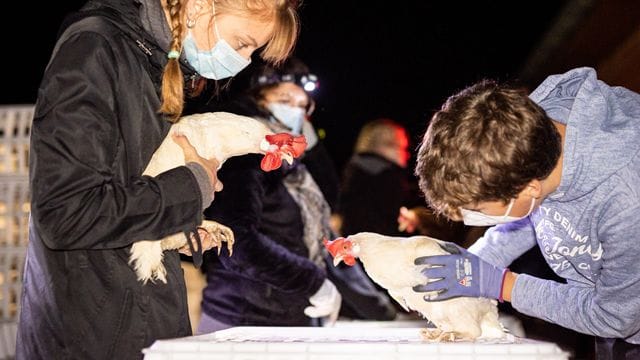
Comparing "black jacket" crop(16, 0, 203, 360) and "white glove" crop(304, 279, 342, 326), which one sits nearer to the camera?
"black jacket" crop(16, 0, 203, 360)

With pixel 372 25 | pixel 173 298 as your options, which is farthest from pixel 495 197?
pixel 372 25

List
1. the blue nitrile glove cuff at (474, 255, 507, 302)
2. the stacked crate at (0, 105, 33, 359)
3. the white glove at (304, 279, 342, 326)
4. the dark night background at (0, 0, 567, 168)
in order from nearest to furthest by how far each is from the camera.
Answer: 1. the blue nitrile glove cuff at (474, 255, 507, 302)
2. the white glove at (304, 279, 342, 326)
3. the stacked crate at (0, 105, 33, 359)
4. the dark night background at (0, 0, 567, 168)

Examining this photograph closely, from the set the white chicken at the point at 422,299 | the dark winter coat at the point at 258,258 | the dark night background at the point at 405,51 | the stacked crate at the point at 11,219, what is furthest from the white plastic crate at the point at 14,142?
the dark night background at the point at 405,51

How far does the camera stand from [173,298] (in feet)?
3.97

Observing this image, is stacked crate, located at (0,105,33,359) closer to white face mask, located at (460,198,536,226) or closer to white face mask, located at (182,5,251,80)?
white face mask, located at (182,5,251,80)

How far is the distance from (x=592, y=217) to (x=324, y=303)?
109 cm

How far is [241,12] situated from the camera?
1.33m

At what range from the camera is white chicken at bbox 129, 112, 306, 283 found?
3.85ft

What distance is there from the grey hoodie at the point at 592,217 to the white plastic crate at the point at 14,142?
1976 millimetres

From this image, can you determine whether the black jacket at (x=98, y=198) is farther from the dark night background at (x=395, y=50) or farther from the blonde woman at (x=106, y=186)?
the dark night background at (x=395, y=50)

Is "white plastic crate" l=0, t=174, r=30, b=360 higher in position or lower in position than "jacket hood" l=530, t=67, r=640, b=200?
A: lower

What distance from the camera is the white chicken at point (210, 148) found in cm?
117

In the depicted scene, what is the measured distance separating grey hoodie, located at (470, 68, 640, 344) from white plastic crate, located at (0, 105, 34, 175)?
1.98m

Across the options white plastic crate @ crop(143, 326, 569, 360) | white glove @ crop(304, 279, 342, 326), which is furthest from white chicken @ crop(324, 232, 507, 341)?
white glove @ crop(304, 279, 342, 326)
